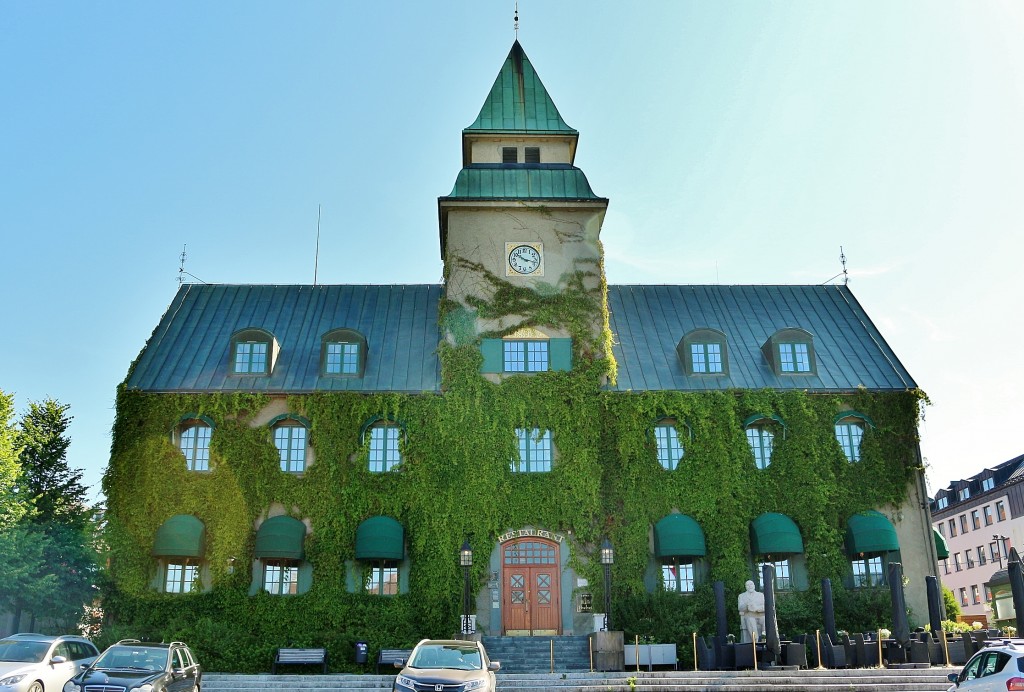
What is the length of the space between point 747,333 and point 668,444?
6.80 meters

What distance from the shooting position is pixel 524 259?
36.3m

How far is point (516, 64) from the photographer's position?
4119cm

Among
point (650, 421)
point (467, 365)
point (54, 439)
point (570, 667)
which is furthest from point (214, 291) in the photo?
point (570, 667)

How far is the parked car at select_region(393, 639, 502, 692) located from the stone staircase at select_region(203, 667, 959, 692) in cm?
A: 429

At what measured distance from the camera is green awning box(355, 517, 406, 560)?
31.2m

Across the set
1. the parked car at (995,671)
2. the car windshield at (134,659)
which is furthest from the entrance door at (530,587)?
the parked car at (995,671)

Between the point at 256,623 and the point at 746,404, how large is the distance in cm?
1874

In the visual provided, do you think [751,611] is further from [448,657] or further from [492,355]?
[492,355]

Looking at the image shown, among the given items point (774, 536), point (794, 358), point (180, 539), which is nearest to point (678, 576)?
point (774, 536)

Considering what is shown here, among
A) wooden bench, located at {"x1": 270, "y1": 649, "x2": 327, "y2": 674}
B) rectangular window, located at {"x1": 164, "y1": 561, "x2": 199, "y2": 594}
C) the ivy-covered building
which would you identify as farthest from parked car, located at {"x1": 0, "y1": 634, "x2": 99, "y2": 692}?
rectangular window, located at {"x1": 164, "y1": 561, "x2": 199, "y2": 594}

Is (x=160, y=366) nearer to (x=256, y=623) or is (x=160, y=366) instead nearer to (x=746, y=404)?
(x=256, y=623)

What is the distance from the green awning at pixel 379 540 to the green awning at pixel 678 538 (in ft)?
28.9

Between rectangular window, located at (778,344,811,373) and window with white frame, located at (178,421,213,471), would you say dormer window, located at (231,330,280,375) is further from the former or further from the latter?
rectangular window, located at (778,344,811,373)

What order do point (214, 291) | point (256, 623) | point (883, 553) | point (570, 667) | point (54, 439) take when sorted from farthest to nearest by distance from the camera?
point (214, 291) → point (54, 439) → point (883, 553) → point (256, 623) → point (570, 667)
